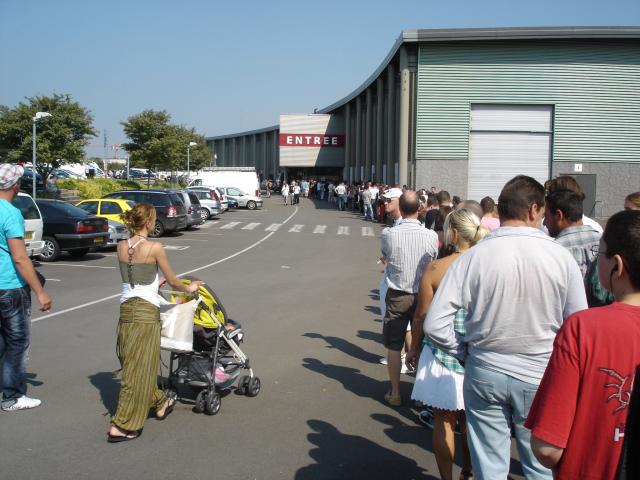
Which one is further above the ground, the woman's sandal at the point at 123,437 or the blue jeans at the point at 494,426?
the blue jeans at the point at 494,426

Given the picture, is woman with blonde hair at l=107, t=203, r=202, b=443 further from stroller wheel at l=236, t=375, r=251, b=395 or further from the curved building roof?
the curved building roof

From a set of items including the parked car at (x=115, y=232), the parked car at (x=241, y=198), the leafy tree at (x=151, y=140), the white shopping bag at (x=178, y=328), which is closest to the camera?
the white shopping bag at (x=178, y=328)

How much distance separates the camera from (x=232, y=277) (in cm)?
1512

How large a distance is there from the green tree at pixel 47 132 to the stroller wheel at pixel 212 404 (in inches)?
1222

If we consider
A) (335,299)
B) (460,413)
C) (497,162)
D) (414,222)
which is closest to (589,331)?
(460,413)

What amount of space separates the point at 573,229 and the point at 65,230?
15546mm

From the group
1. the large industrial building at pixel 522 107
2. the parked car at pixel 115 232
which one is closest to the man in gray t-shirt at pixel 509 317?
the parked car at pixel 115 232

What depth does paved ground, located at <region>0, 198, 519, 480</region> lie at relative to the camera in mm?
4891

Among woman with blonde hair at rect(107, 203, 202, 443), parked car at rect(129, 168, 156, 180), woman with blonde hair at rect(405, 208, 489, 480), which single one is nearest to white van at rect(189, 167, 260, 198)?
parked car at rect(129, 168, 156, 180)

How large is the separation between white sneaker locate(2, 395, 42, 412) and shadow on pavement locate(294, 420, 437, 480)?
102 inches

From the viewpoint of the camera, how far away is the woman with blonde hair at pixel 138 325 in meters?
5.32

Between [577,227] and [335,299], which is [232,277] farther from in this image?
[577,227]

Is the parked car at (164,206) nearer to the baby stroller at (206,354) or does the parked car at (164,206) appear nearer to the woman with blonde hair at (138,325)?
the baby stroller at (206,354)

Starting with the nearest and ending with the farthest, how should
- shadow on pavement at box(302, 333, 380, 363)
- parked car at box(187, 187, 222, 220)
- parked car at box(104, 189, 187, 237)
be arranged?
1. shadow on pavement at box(302, 333, 380, 363)
2. parked car at box(104, 189, 187, 237)
3. parked car at box(187, 187, 222, 220)
